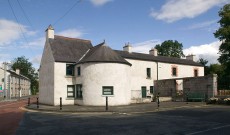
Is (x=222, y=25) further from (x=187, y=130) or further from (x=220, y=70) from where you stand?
(x=187, y=130)

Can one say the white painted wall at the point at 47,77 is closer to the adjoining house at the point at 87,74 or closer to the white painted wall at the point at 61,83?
the adjoining house at the point at 87,74

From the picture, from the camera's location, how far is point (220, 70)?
202 feet

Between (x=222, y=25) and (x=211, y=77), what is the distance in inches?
562

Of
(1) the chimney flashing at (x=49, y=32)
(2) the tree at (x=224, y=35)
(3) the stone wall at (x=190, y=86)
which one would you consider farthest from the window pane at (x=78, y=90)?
(2) the tree at (x=224, y=35)

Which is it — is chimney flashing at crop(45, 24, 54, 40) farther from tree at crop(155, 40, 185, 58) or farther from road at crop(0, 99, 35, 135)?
tree at crop(155, 40, 185, 58)

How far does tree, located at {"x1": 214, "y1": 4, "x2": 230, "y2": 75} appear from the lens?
1526 inches

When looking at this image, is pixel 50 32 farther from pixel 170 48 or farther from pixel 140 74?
pixel 170 48

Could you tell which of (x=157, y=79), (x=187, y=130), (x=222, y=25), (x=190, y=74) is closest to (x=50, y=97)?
(x=157, y=79)

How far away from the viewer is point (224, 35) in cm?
3906

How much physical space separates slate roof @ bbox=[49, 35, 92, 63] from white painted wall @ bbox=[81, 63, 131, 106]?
3542 mm

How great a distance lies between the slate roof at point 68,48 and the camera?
31281 millimetres

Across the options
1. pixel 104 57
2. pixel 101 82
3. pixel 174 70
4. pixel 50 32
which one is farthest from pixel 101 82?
pixel 174 70

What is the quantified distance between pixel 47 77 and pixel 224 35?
26.9 metres

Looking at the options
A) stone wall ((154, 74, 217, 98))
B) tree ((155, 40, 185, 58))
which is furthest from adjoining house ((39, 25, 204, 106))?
tree ((155, 40, 185, 58))
